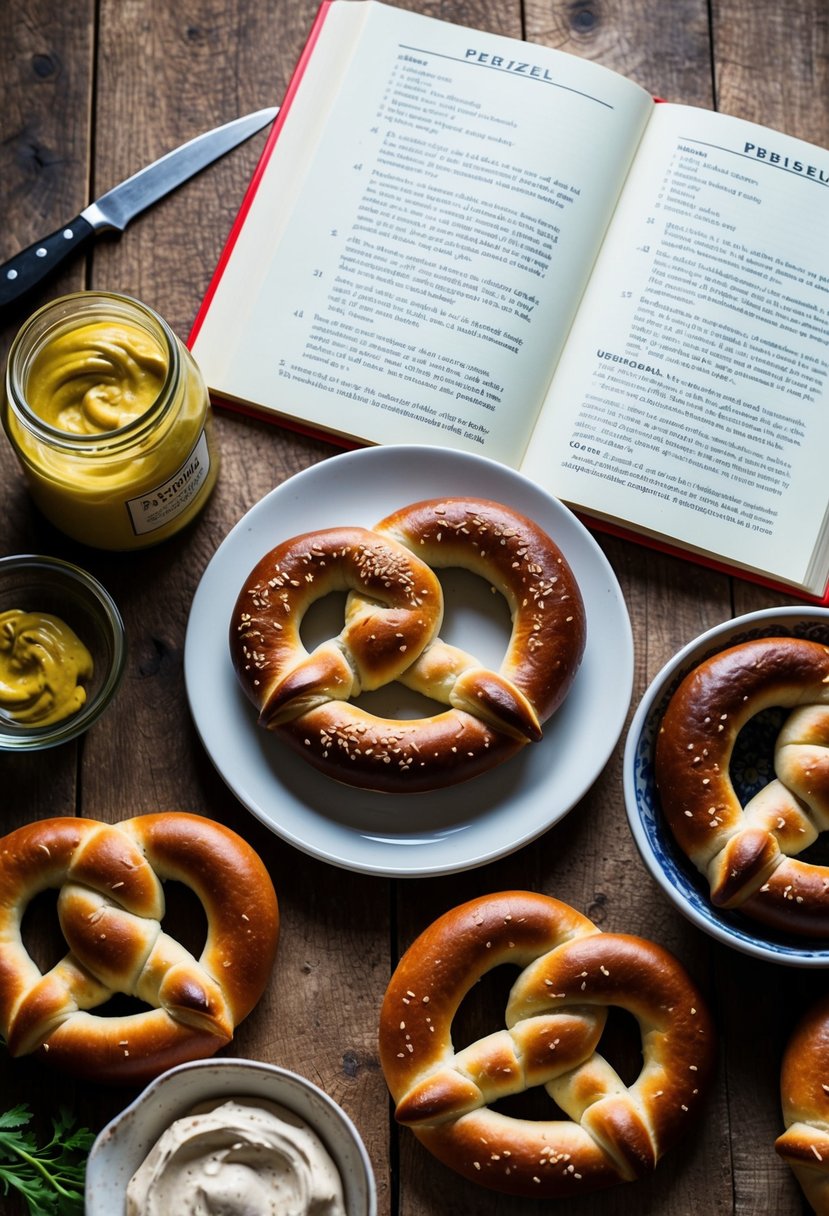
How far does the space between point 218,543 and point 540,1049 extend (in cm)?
76

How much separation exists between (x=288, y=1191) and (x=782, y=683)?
0.80m

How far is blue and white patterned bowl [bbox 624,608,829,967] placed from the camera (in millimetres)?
1381

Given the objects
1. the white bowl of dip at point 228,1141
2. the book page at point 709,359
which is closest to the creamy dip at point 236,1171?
the white bowl of dip at point 228,1141

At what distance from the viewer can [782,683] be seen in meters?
1.43

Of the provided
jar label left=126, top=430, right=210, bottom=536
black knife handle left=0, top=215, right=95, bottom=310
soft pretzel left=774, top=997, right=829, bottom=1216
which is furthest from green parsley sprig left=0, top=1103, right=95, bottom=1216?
black knife handle left=0, top=215, right=95, bottom=310

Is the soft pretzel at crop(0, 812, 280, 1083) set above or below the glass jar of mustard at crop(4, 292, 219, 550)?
below

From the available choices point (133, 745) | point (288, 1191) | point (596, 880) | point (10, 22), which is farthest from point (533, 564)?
point (10, 22)

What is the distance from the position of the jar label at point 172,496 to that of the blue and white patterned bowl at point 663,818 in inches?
24.1

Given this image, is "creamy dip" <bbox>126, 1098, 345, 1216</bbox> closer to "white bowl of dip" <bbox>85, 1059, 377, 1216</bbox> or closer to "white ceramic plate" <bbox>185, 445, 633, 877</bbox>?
"white bowl of dip" <bbox>85, 1059, 377, 1216</bbox>

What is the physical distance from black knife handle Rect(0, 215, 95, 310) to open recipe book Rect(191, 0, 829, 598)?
0.20 metres

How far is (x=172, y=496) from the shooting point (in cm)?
145

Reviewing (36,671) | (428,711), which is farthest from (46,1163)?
(428,711)

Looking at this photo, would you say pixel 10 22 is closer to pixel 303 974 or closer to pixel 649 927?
pixel 303 974

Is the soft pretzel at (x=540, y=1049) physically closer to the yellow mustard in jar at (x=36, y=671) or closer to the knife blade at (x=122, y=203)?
the yellow mustard in jar at (x=36, y=671)
